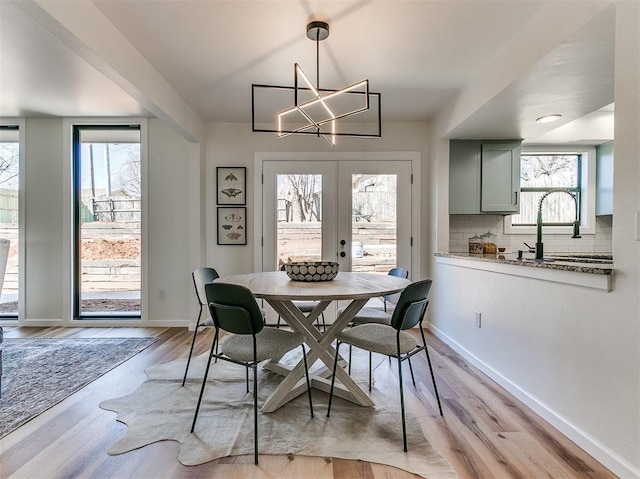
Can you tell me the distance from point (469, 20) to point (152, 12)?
1.87 m

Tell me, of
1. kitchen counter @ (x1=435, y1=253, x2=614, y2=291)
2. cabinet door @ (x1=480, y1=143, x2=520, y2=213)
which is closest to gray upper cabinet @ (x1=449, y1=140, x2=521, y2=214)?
cabinet door @ (x1=480, y1=143, x2=520, y2=213)

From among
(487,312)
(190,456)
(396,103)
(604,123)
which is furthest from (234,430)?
(604,123)

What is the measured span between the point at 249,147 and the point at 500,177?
9.10ft

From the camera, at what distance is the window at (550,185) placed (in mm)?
4035

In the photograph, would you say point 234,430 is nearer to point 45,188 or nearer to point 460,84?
point 460,84

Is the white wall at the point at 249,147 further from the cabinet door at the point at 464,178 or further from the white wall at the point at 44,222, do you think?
the white wall at the point at 44,222

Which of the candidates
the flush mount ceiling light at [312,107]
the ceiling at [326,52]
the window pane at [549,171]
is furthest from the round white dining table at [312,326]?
the window pane at [549,171]

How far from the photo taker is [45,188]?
153 inches

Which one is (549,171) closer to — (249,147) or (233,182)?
(249,147)

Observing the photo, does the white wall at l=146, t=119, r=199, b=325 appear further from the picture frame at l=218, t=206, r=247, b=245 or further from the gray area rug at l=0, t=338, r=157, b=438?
the gray area rug at l=0, t=338, r=157, b=438

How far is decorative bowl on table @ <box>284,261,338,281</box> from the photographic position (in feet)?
7.15

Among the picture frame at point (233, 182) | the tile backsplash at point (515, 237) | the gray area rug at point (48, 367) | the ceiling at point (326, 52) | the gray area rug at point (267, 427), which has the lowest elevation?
the gray area rug at point (48, 367)

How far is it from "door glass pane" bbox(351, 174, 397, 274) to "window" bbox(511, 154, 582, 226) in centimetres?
151

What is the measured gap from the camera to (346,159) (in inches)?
155
